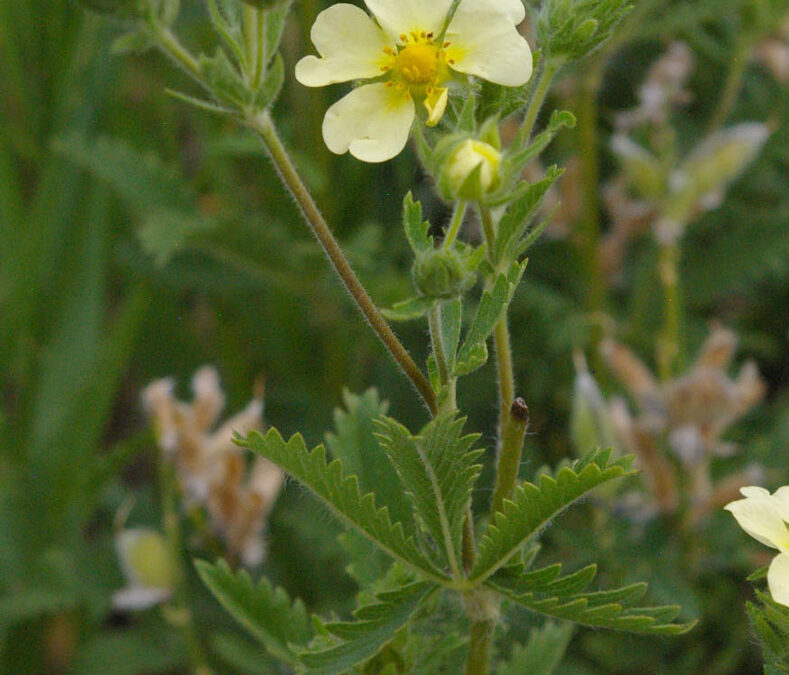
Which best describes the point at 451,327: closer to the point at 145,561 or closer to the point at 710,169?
the point at 145,561

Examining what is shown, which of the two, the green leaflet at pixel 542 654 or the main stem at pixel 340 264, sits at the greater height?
the main stem at pixel 340 264

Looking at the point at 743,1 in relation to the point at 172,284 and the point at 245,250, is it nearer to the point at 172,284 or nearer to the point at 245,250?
the point at 245,250

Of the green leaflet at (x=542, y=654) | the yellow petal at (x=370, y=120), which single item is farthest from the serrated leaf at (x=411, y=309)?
the green leaflet at (x=542, y=654)

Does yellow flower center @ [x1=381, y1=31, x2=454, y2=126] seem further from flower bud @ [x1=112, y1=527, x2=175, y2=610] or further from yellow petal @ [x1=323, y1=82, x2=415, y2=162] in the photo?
flower bud @ [x1=112, y1=527, x2=175, y2=610]

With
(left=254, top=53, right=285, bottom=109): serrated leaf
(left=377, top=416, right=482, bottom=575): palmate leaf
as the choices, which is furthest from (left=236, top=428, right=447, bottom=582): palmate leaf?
(left=254, top=53, right=285, bottom=109): serrated leaf

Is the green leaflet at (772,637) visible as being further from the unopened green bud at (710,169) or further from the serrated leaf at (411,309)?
the unopened green bud at (710,169)

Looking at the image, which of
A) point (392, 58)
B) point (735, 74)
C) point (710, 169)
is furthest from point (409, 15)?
point (735, 74)

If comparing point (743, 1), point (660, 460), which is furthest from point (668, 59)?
point (660, 460)
